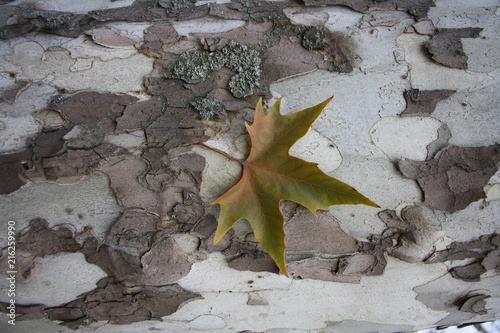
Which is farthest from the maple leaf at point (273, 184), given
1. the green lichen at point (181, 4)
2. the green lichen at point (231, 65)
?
the green lichen at point (181, 4)

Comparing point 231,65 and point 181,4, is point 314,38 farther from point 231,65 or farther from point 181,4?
point 181,4

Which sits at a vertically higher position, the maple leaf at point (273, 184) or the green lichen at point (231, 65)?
the green lichen at point (231, 65)

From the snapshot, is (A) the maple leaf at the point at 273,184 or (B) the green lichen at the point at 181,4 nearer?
(A) the maple leaf at the point at 273,184

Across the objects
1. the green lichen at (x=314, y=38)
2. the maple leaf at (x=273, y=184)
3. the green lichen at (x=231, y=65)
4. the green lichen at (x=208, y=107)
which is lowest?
the maple leaf at (x=273, y=184)

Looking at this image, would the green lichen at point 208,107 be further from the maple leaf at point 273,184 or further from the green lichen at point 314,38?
the green lichen at point 314,38

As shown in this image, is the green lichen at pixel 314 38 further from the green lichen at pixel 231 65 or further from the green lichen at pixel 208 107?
the green lichen at pixel 208 107
